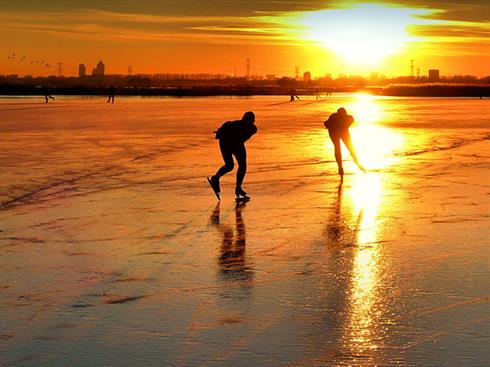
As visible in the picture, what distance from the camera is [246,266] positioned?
27.3 ft

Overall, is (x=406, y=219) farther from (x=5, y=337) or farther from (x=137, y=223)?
(x=5, y=337)

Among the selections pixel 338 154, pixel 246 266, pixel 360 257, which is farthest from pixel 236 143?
pixel 246 266

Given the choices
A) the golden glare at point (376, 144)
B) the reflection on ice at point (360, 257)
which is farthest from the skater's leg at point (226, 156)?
the golden glare at point (376, 144)

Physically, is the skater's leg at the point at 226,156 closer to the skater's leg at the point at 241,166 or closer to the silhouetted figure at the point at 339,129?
the skater's leg at the point at 241,166

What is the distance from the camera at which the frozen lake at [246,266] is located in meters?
5.70

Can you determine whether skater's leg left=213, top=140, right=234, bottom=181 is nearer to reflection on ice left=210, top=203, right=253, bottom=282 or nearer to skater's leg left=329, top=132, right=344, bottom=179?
reflection on ice left=210, top=203, right=253, bottom=282

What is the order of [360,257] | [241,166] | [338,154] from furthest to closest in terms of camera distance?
1. [338,154]
2. [241,166]
3. [360,257]

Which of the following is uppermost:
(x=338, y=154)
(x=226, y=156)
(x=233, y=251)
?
(x=226, y=156)

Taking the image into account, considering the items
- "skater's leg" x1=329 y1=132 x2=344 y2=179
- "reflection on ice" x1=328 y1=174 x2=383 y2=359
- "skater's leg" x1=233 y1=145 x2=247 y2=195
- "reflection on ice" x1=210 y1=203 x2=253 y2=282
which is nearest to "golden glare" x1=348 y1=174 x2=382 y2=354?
"reflection on ice" x1=328 y1=174 x2=383 y2=359

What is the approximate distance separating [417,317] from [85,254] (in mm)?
3769

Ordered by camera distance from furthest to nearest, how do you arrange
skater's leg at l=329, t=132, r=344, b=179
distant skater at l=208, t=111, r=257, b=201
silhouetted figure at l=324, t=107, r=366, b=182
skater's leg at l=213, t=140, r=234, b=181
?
silhouetted figure at l=324, t=107, r=366, b=182 < skater's leg at l=329, t=132, r=344, b=179 < skater's leg at l=213, t=140, r=234, b=181 < distant skater at l=208, t=111, r=257, b=201

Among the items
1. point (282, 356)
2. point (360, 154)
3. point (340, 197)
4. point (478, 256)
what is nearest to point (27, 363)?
point (282, 356)

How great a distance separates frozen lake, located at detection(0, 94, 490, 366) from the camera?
18.7 feet

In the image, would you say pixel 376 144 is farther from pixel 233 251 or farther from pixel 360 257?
pixel 360 257
